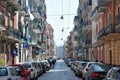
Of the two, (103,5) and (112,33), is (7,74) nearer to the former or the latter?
(112,33)

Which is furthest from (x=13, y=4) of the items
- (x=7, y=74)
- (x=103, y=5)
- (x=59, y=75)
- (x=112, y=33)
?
(x=7, y=74)

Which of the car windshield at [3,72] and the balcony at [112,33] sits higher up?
the balcony at [112,33]

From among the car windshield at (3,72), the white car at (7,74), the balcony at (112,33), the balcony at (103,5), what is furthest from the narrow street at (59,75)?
the car windshield at (3,72)

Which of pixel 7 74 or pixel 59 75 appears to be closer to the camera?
pixel 7 74

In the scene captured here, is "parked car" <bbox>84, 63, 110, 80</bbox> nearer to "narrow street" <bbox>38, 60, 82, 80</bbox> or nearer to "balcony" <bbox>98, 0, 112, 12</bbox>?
"narrow street" <bbox>38, 60, 82, 80</bbox>

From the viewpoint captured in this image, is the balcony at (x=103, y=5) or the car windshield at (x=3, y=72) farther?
the balcony at (x=103, y=5)

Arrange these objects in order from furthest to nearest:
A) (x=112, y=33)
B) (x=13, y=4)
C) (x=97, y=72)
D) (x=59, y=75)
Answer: (x=13, y=4) → (x=59, y=75) → (x=112, y=33) → (x=97, y=72)

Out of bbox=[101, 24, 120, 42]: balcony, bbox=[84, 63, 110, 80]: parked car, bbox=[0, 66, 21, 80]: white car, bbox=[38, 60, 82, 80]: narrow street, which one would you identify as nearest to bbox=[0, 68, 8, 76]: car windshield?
bbox=[0, 66, 21, 80]: white car

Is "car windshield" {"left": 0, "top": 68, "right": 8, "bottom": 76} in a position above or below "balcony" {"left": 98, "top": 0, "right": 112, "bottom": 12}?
below

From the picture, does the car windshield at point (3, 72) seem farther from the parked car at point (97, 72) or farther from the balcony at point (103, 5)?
the balcony at point (103, 5)

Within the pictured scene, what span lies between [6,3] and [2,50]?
475cm

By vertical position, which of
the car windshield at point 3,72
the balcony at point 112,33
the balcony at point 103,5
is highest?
the balcony at point 103,5

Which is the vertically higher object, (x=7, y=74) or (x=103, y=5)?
(x=103, y=5)

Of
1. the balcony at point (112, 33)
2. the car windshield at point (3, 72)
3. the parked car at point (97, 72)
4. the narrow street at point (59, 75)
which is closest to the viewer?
the car windshield at point (3, 72)
